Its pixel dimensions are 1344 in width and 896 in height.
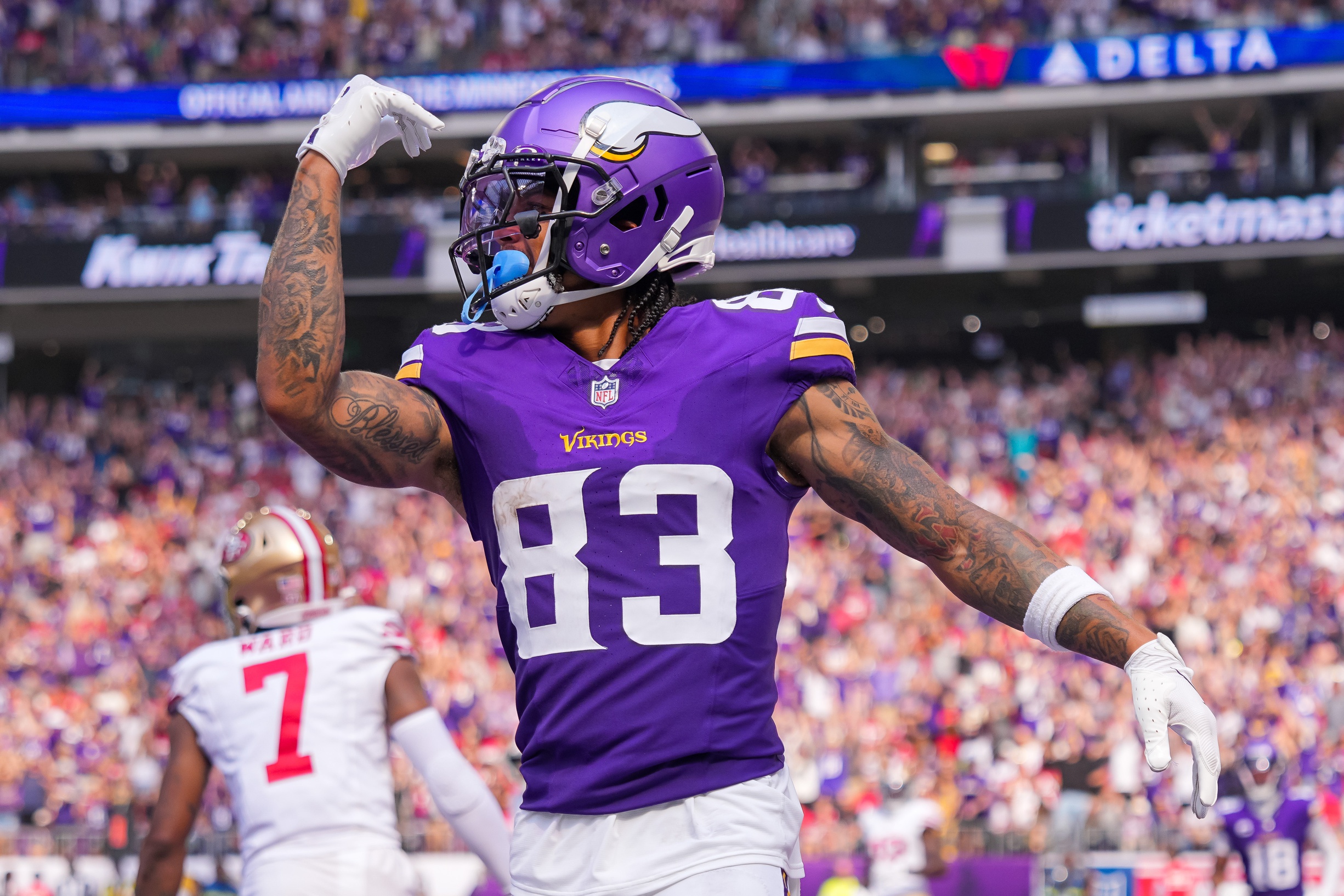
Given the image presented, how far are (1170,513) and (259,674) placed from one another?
532 inches

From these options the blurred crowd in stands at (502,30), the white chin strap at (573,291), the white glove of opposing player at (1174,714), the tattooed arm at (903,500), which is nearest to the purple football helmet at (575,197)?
the white chin strap at (573,291)

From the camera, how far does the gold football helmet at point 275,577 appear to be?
4934 millimetres

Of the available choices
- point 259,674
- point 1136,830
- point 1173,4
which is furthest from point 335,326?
point 1173,4

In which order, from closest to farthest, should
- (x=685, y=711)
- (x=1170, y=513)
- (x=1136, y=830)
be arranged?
(x=685, y=711) → (x=1136, y=830) → (x=1170, y=513)

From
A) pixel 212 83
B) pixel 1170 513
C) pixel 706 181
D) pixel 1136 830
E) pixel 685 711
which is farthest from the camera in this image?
pixel 212 83

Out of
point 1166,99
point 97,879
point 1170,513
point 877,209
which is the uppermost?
point 1166,99

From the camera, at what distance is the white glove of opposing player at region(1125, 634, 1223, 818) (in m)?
2.46

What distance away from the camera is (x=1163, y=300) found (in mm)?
22078

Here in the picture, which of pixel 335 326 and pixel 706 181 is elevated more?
pixel 706 181

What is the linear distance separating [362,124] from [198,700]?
244 cm

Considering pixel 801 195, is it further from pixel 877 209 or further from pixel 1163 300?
Result: pixel 1163 300

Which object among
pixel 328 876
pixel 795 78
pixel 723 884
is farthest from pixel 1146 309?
pixel 723 884

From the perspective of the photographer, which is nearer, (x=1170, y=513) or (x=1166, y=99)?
(x=1170, y=513)

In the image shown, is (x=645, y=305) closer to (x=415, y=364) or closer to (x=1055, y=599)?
(x=415, y=364)
